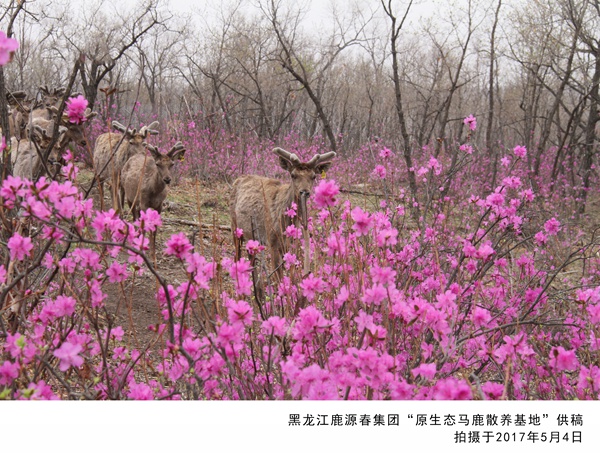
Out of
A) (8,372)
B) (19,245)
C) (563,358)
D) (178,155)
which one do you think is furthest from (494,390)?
(178,155)

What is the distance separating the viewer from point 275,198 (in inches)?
269

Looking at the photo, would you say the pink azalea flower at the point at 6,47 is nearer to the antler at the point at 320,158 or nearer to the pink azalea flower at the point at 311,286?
the pink azalea flower at the point at 311,286

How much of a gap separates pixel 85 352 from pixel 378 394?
133 cm

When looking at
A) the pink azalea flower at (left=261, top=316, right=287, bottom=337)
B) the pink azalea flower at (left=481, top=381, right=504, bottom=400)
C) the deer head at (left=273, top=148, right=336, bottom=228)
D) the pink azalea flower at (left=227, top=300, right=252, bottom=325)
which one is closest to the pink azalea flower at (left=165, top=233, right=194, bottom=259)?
the pink azalea flower at (left=227, top=300, right=252, bottom=325)

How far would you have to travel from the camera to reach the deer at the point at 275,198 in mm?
6098

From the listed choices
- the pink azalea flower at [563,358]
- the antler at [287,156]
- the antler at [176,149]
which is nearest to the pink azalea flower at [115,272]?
the pink azalea flower at [563,358]

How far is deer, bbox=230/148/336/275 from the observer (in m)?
6.10

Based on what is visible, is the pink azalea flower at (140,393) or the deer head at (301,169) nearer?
the pink azalea flower at (140,393)

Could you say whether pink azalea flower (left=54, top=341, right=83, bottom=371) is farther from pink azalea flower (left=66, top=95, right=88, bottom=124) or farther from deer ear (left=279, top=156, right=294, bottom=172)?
deer ear (left=279, top=156, right=294, bottom=172)

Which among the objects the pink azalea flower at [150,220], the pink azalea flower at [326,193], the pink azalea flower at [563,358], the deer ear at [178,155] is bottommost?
the pink azalea flower at [563,358]

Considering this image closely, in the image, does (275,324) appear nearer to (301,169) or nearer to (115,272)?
(115,272)

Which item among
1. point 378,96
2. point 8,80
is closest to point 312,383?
point 8,80

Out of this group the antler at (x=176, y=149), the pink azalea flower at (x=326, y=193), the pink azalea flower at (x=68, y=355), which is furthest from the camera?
the antler at (x=176, y=149)
